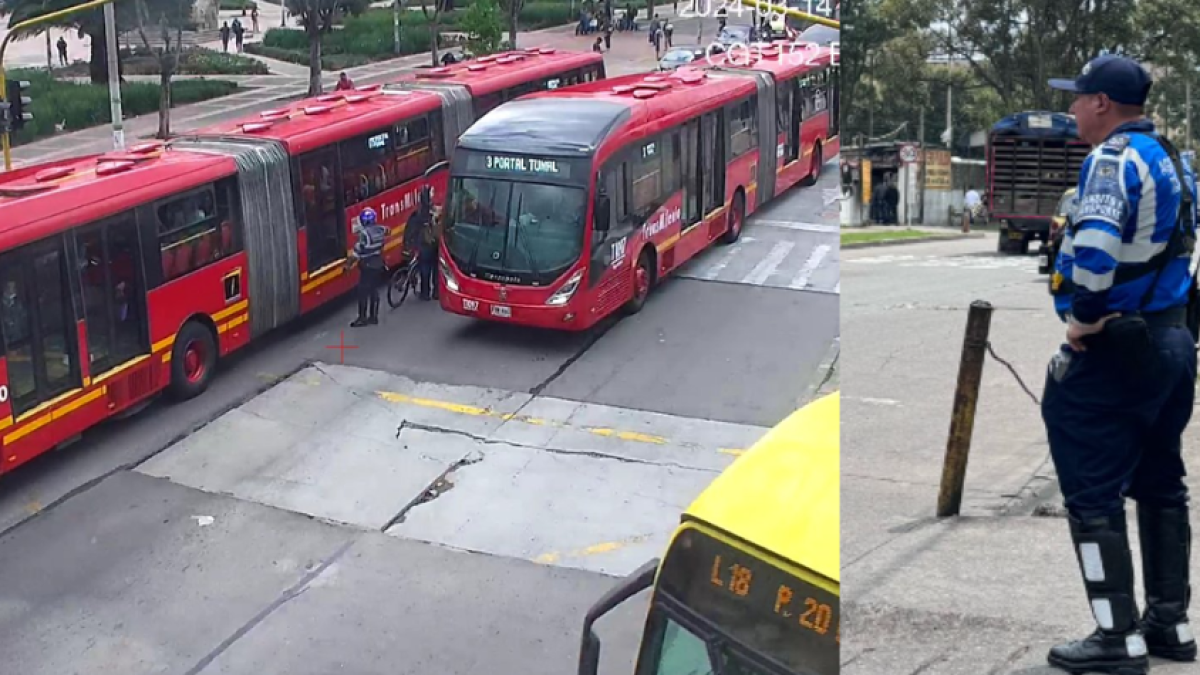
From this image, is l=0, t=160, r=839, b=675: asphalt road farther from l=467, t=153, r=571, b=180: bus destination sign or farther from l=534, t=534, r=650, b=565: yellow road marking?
l=467, t=153, r=571, b=180: bus destination sign

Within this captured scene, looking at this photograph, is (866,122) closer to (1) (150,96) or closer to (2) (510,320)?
(2) (510,320)

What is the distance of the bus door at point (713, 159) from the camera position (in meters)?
2.33

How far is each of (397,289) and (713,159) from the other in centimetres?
121

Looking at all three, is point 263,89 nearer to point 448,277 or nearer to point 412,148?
point 412,148

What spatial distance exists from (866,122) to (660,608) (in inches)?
20.6

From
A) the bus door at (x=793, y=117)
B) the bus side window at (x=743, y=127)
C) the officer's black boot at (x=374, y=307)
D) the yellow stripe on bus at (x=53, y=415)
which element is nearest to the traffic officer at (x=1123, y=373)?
the bus door at (x=793, y=117)

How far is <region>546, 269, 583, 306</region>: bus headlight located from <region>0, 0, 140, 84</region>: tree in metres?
1.21

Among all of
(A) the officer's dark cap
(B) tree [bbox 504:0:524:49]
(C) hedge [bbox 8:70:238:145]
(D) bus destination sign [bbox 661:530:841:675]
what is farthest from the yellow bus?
(C) hedge [bbox 8:70:238:145]

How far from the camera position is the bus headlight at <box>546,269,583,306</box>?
125 inches

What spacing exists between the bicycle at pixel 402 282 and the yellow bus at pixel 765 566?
2.09 m

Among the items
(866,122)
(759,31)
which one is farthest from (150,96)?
(866,122)

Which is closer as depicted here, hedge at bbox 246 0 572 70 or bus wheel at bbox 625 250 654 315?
bus wheel at bbox 625 250 654 315

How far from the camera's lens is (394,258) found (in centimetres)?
336

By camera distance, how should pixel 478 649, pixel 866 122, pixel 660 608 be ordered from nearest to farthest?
pixel 866 122, pixel 660 608, pixel 478 649
